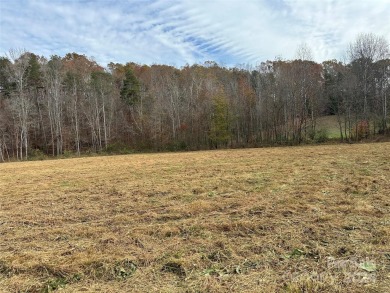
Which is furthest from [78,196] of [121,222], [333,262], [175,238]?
[333,262]

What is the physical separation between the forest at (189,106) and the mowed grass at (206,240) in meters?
31.0

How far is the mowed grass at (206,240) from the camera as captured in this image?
3283 millimetres

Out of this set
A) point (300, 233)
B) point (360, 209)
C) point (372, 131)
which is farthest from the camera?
point (372, 131)

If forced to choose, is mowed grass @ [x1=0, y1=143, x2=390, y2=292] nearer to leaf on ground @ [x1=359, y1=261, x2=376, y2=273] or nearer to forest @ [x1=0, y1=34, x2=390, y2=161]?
leaf on ground @ [x1=359, y1=261, x2=376, y2=273]

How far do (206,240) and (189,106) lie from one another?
128 feet

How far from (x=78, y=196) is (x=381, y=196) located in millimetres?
7935

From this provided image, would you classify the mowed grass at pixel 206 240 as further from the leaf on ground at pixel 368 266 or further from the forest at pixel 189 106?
the forest at pixel 189 106

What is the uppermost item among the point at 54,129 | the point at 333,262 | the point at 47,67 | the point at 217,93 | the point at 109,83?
the point at 47,67

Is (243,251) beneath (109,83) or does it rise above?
beneath

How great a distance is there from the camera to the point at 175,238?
4652mm

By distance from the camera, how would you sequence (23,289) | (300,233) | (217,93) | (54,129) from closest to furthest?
(23,289) → (300,233) → (217,93) → (54,129)

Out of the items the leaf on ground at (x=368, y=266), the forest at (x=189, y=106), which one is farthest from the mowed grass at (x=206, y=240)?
the forest at (x=189, y=106)

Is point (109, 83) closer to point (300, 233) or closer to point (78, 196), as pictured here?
point (78, 196)

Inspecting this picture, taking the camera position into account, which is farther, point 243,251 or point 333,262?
point 243,251
